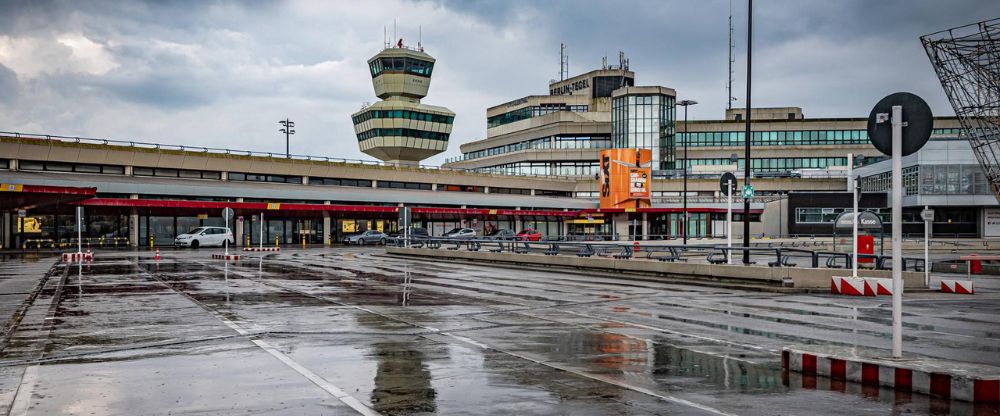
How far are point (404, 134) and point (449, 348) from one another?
85.0 m

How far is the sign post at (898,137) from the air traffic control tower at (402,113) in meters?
85.2

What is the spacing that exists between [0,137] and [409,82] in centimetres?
4717

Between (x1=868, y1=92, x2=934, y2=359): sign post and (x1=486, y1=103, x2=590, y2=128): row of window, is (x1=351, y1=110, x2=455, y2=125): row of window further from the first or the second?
(x1=868, y1=92, x2=934, y2=359): sign post

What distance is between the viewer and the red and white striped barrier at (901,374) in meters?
7.78

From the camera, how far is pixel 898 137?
364 inches

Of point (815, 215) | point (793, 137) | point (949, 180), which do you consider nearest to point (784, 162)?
point (793, 137)

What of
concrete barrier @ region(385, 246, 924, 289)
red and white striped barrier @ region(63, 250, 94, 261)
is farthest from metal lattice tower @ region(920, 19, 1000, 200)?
red and white striped barrier @ region(63, 250, 94, 261)

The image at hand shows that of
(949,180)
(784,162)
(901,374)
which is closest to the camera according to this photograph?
(901,374)

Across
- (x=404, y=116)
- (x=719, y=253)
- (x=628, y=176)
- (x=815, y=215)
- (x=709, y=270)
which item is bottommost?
(x=709, y=270)

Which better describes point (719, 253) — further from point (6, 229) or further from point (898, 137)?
point (6, 229)

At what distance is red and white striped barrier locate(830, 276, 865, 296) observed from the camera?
68.9ft

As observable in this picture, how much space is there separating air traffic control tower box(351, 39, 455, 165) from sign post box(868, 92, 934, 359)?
279 ft

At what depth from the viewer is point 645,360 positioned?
33.2 ft

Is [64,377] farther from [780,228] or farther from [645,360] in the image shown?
[780,228]
